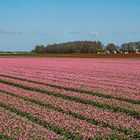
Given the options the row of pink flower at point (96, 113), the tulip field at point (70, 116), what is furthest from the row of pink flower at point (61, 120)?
the row of pink flower at point (96, 113)

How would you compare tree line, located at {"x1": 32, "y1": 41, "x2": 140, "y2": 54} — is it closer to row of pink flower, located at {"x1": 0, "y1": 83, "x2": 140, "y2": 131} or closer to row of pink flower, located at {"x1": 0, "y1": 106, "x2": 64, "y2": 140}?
row of pink flower, located at {"x1": 0, "y1": 83, "x2": 140, "y2": 131}

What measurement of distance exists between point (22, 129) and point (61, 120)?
1.57 meters

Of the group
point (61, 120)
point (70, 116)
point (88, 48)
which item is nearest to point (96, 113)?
point (70, 116)

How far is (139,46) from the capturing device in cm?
14738

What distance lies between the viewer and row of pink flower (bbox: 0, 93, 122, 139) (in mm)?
8984

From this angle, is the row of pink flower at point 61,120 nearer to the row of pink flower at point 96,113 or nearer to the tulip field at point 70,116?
the tulip field at point 70,116

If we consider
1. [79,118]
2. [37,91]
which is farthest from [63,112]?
[37,91]

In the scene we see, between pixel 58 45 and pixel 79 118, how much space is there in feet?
522

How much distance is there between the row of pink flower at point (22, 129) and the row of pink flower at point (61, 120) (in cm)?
58

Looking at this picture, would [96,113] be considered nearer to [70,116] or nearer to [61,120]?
[70,116]

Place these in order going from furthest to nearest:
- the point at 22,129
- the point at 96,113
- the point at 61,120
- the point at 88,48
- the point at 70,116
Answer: the point at 88,48 → the point at 96,113 → the point at 70,116 → the point at 61,120 → the point at 22,129

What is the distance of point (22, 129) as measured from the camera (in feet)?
30.3

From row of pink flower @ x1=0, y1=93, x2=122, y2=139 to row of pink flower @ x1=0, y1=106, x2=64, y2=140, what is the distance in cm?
58

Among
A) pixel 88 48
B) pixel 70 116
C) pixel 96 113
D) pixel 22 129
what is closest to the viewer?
pixel 22 129
